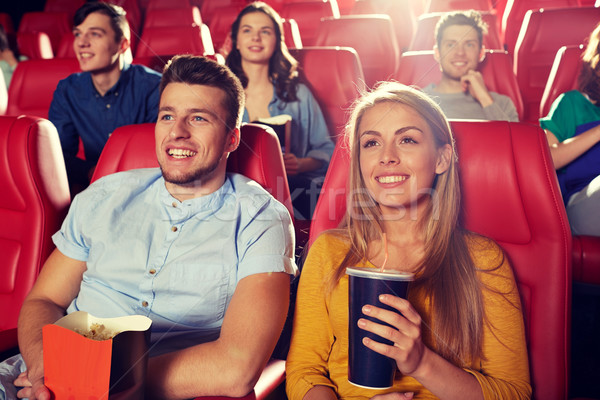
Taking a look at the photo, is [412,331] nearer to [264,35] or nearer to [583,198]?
[583,198]

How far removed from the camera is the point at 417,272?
1.14 meters

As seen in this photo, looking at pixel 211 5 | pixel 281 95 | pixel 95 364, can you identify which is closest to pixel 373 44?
pixel 281 95

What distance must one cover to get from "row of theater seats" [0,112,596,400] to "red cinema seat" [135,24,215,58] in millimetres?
2532

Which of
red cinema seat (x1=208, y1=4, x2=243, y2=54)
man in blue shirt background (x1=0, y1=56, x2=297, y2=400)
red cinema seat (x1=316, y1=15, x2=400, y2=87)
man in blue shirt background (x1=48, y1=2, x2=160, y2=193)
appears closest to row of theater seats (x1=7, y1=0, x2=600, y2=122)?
red cinema seat (x1=316, y1=15, x2=400, y2=87)

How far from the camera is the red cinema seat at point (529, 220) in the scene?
3.68ft

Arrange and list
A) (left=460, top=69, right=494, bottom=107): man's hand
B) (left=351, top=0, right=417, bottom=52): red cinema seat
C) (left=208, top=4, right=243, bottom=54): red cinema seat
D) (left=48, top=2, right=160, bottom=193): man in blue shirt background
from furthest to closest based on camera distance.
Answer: (left=208, top=4, right=243, bottom=54): red cinema seat < (left=351, top=0, right=417, bottom=52): red cinema seat < (left=460, top=69, right=494, bottom=107): man's hand < (left=48, top=2, right=160, bottom=193): man in blue shirt background

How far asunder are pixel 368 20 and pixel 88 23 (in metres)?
1.95

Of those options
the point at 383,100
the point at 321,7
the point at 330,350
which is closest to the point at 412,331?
the point at 330,350

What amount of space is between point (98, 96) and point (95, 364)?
1.93m

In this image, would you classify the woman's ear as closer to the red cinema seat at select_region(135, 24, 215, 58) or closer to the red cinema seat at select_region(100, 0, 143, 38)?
the red cinema seat at select_region(135, 24, 215, 58)

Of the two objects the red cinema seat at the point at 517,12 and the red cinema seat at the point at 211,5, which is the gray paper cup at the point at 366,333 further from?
the red cinema seat at the point at 211,5

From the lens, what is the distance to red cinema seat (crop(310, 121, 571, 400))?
1.12m

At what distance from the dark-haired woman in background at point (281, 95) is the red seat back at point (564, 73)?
42.3 inches

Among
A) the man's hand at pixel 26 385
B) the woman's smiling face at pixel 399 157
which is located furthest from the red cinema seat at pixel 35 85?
the woman's smiling face at pixel 399 157
